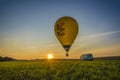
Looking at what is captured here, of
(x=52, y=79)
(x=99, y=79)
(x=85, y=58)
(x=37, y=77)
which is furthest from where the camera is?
(x=85, y=58)

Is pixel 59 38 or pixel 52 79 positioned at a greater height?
pixel 59 38

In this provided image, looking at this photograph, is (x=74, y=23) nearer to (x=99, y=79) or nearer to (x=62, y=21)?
(x=62, y=21)

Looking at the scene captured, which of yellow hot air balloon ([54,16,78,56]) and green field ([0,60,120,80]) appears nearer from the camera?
green field ([0,60,120,80])

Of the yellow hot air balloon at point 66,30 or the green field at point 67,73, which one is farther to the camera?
the yellow hot air balloon at point 66,30

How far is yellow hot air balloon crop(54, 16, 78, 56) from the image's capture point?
19.8 metres

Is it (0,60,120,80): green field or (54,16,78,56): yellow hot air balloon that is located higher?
(54,16,78,56): yellow hot air balloon

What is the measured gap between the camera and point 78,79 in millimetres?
17156

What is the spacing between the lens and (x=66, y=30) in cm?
1991

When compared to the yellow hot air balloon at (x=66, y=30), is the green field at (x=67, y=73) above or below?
below

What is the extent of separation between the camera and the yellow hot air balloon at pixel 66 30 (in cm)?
1984

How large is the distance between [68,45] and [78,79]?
3.33m

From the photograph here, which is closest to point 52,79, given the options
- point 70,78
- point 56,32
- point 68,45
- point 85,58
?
point 70,78

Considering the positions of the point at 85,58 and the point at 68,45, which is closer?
the point at 68,45

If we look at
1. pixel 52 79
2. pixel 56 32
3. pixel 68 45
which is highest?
pixel 56 32
